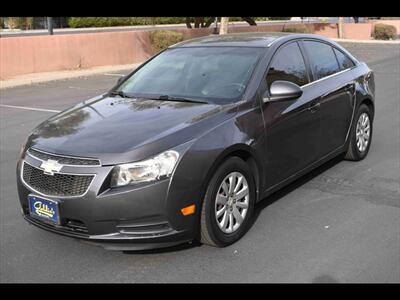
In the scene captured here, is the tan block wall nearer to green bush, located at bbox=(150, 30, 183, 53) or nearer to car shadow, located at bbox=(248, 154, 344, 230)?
green bush, located at bbox=(150, 30, 183, 53)

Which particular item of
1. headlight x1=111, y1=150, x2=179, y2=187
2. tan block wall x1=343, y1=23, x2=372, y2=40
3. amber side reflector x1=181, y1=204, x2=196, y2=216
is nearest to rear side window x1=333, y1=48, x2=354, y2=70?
amber side reflector x1=181, y1=204, x2=196, y2=216

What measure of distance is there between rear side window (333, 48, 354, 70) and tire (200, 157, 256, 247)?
243 centimetres

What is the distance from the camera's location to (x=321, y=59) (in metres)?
5.47

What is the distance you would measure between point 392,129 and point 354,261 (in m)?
4.85

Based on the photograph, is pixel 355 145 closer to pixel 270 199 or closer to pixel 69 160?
pixel 270 199

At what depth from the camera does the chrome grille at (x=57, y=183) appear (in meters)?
3.46

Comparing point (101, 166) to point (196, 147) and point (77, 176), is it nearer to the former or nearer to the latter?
point (77, 176)

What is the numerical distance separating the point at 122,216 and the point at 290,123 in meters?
1.88

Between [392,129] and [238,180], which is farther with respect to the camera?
[392,129]

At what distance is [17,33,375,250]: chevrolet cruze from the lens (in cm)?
347

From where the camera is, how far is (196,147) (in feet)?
11.9

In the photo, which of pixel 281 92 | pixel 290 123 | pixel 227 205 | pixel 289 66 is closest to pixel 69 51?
pixel 289 66
